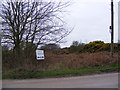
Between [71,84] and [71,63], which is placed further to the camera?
[71,63]

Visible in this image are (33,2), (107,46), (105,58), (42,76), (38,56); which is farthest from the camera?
(107,46)

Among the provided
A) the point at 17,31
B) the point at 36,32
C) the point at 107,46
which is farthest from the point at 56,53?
the point at 107,46

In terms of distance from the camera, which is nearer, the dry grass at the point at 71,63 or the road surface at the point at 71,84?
the road surface at the point at 71,84

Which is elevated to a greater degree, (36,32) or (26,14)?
(26,14)

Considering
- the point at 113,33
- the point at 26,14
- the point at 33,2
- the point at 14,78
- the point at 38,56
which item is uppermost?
the point at 33,2

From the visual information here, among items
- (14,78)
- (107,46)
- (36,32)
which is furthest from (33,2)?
(107,46)

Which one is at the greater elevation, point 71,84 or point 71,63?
point 71,63

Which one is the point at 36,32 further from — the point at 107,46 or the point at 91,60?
the point at 107,46

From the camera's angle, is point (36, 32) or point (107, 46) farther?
point (107, 46)

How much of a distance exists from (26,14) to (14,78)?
862cm

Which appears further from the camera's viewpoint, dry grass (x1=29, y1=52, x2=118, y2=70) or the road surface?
dry grass (x1=29, y1=52, x2=118, y2=70)

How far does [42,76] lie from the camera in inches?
486

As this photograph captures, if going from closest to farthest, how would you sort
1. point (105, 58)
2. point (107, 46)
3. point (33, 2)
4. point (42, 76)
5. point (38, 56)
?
point (42, 76)
point (38, 56)
point (105, 58)
point (33, 2)
point (107, 46)

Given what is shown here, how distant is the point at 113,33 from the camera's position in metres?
19.5
